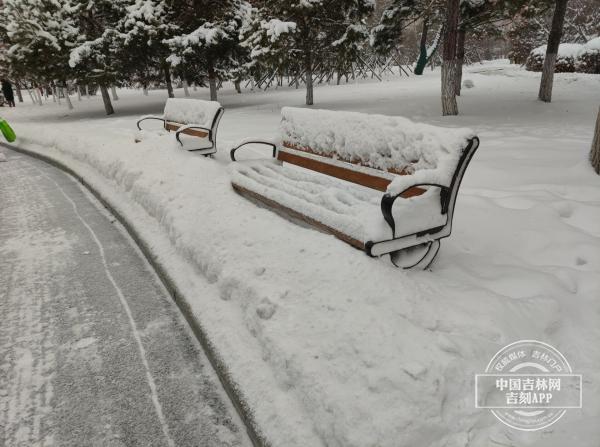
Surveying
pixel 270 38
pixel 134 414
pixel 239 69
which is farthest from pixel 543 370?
pixel 239 69

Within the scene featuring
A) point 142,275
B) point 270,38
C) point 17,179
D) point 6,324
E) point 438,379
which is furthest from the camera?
point 270,38

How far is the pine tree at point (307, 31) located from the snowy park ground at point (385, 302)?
941 cm

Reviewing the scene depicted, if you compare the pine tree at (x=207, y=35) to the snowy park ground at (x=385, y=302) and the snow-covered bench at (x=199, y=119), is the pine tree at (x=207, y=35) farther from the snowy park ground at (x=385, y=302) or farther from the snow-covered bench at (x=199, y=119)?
the snowy park ground at (x=385, y=302)

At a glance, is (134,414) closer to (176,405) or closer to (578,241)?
(176,405)

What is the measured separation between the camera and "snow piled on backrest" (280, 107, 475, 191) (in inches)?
108

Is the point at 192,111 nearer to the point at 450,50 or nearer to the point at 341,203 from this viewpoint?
the point at 341,203

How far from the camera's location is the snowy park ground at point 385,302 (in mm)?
1891

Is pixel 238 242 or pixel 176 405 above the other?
pixel 238 242

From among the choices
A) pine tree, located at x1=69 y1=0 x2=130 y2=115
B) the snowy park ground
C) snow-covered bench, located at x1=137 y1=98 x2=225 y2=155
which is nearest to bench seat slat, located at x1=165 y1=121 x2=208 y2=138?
snow-covered bench, located at x1=137 y1=98 x2=225 y2=155

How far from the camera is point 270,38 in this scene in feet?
42.4

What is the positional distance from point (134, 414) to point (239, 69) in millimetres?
16393

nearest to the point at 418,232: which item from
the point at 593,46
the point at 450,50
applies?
the point at 450,50

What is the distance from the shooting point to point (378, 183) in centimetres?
330

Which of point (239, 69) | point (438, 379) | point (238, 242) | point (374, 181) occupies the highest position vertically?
point (239, 69)
